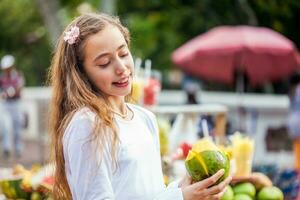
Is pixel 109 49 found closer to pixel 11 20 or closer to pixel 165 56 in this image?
pixel 165 56

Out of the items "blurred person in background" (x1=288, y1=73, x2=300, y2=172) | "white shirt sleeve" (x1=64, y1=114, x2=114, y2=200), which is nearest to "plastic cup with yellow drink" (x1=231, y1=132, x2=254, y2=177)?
"white shirt sleeve" (x1=64, y1=114, x2=114, y2=200)

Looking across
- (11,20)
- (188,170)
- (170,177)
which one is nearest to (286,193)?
(170,177)

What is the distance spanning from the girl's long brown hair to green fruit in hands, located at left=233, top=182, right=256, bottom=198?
1315mm

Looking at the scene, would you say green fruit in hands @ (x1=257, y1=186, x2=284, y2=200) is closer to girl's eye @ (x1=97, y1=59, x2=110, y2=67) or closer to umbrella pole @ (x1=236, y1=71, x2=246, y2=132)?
girl's eye @ (x1=97, y1=59, x2=110, y2=67)

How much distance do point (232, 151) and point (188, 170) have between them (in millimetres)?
1597

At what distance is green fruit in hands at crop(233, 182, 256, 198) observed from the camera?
3.82 m

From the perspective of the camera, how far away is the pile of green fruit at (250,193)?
375 centimetres

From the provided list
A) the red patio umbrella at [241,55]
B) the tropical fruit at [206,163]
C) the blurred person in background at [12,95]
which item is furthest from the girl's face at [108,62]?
the blurred person in background at [12,95]

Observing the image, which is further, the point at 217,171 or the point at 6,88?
the point at 6,88

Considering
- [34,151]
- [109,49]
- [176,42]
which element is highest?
[109,49]

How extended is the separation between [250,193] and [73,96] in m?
1.51

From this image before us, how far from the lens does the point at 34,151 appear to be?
14258 mm

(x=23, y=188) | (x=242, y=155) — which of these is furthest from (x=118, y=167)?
(x=23, y=188)

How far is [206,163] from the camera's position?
8.62 feet
